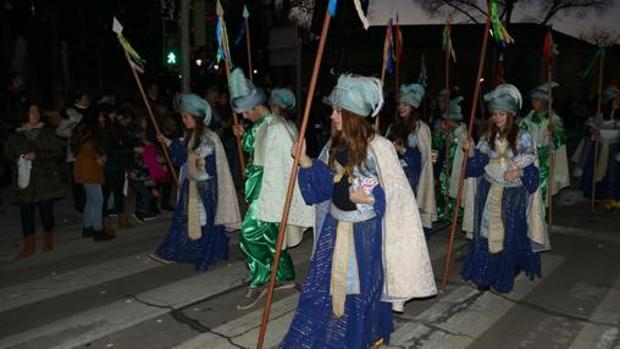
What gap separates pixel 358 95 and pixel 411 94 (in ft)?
12.1

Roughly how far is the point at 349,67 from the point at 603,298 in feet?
126

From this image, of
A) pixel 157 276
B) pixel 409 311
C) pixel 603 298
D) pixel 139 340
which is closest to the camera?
pixel 139 340

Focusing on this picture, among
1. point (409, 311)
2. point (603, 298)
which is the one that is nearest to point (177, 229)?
point (409, 311)

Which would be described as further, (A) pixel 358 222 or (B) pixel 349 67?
(B) pixel 349 67

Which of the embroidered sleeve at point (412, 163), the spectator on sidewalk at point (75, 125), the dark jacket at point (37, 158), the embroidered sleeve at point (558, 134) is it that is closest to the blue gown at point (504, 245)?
the embroidered sleeve at point (412, 163)

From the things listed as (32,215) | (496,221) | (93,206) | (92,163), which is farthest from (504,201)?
(32,215)

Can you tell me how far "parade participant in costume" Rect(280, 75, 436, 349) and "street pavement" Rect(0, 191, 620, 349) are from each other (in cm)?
81

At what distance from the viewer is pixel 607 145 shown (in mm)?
10477

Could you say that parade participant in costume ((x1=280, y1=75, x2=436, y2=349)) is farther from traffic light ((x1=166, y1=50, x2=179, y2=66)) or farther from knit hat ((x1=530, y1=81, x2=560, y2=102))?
traffic light ((x1=166, y1=50, x2=179, y2=66))

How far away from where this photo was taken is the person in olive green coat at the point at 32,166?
6.96 metres

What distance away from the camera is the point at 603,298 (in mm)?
5984

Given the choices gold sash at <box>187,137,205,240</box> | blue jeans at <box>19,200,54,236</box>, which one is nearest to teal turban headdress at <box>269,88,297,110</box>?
gold sash at <box>187,137,205,240</box>

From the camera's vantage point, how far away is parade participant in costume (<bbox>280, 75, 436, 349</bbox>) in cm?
397

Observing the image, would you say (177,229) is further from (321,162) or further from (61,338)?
(321,162)
